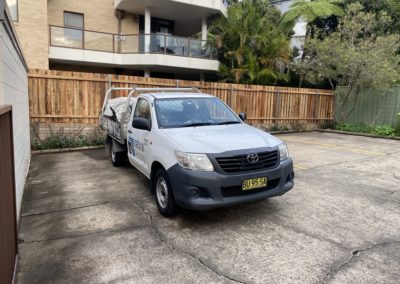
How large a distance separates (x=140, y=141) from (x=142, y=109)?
0.76 m

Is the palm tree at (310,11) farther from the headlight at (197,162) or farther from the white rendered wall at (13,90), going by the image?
the white rendered wall at (13,90)

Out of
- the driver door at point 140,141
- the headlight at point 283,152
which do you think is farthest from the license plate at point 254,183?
the driver door at point 140,141

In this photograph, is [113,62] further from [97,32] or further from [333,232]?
[333,232]

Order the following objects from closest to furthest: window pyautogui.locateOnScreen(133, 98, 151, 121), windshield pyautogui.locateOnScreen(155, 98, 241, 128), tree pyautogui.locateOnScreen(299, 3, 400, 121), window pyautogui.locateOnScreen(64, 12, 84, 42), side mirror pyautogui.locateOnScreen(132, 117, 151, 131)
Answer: side mirror pyautogui.locateOnScreen(132, 117, 151, 131) → windshield pyautogui.locateOnScreen(155, 98, 241, 128) → window pyautogui.locateOnScreen(133, 98, 151, 121) → tree pyautogui.locateOnScreen(299, 3, 400, 121) → window pyautogui.locateOnScreen(64, 12, 84, 42)

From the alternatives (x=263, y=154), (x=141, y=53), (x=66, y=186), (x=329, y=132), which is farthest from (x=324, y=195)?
(x=141, y=53)

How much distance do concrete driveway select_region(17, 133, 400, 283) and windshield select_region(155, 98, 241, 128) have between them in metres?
1.43

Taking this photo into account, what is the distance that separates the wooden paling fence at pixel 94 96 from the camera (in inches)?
375

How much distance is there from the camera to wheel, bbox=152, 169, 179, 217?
4.30 meters

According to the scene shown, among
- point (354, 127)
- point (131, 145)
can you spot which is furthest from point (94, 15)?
point (354, 127)

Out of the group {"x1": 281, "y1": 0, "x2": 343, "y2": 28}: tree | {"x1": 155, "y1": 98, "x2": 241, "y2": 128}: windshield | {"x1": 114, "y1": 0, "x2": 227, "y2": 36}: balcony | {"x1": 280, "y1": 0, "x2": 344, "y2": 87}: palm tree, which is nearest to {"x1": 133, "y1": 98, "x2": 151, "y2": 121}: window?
{"x1": 155, "y1": 98, "x2": 241, "y2": 128}: windshield

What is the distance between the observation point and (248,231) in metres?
4.07

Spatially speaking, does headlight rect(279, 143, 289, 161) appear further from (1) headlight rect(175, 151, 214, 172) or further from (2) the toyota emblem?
(1) headlight rect(175, 151, 214, 172)

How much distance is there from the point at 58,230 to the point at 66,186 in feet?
6.81

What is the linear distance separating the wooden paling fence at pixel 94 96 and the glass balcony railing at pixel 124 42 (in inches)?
184
